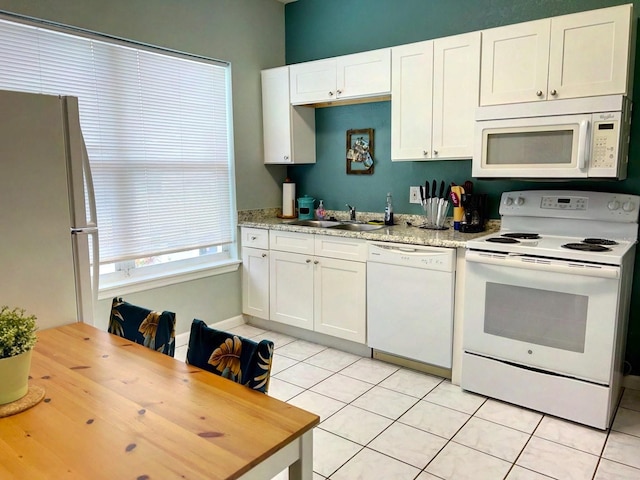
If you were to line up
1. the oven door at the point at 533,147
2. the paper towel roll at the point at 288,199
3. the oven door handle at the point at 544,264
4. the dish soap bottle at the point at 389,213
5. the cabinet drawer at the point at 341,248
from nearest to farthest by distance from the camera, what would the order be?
the oven door handle at the point at 544,264 → the oven door at the point at 533,147 → the cabinet drawer at the point at 341,248 → the dish soap bottle at the point at 389,213 → the paper towel roll at the point at 288,199

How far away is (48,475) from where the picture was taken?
0.98 meters

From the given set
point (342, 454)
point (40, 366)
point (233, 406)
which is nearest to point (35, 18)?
point (40, 366)

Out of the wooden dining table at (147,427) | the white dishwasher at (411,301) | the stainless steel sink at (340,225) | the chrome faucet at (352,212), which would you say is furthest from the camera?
the chrome faucet at (352,212)

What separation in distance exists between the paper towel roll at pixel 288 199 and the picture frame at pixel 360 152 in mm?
569

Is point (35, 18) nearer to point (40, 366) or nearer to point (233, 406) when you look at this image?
point (40, 366)

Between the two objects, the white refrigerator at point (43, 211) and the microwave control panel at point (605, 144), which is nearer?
the white refrigerator at point (43, 211)

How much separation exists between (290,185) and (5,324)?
125 inches

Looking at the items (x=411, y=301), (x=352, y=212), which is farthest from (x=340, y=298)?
(x=352, y=212)

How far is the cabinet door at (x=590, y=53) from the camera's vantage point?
2.46m

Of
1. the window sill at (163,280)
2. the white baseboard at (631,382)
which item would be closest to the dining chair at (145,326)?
the window sill at (163,280)

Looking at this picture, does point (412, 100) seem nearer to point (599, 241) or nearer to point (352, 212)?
point (352, 212)

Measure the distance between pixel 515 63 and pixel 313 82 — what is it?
1598 millimetres

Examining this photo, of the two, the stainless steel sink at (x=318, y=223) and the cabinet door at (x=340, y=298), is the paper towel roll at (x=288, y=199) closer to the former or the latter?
the stainless steel sink at (x=318, y=223)

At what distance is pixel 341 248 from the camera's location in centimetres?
341
